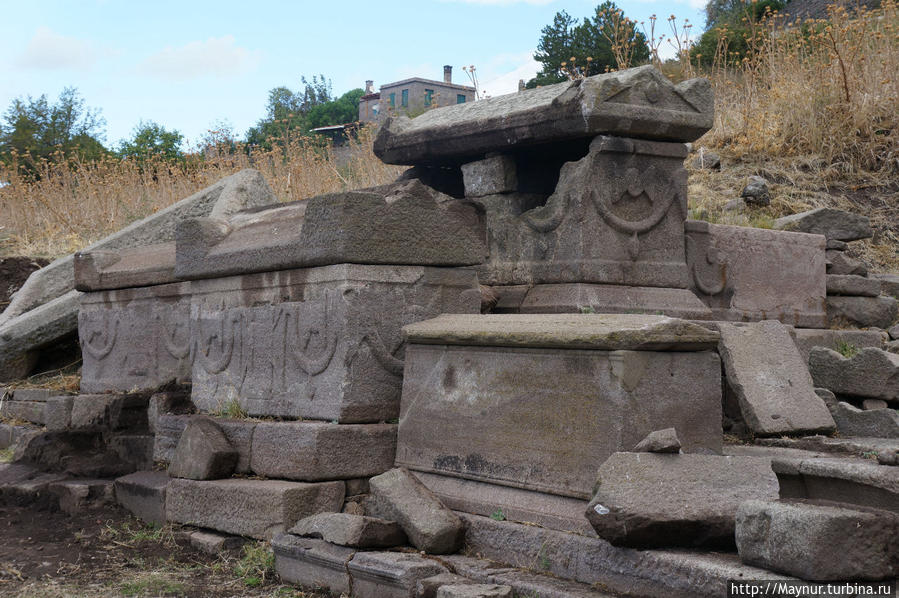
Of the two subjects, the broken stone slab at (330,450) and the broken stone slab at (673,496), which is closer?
the broken stone slab at (673,496)

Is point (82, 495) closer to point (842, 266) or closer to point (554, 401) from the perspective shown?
point (554, 401)

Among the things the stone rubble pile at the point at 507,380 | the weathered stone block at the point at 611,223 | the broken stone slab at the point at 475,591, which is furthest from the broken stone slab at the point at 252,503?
the weathered stone block at the point at 611,223

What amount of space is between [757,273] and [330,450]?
313cm

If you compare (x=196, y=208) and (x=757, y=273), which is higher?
(x=196, y=208)

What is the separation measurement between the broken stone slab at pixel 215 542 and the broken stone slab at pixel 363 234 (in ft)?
4.57

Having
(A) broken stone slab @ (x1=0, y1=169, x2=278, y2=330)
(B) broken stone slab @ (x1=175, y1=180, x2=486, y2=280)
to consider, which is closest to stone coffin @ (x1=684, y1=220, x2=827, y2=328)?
(B) broken stone slab @ (x1=175, y1=180, x2=486, y2=280)

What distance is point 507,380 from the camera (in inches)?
152

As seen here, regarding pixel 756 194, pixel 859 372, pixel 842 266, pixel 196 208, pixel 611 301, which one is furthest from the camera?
pixel 756 194

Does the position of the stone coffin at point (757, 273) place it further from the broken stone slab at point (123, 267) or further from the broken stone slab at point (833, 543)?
the broken stone slab at point (123, 267)

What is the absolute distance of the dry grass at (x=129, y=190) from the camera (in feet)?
36.5

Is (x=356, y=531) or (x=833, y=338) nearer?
Answer: (x=356, y=531)

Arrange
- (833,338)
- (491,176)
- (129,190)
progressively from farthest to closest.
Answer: (129,190) → (833,338) → (491,176)

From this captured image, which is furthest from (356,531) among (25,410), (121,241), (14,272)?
(14,272)

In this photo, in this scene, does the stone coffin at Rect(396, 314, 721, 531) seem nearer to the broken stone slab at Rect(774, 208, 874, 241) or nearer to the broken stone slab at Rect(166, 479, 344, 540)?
the broken stone slab at Rect(166, 479, 344, 540)
